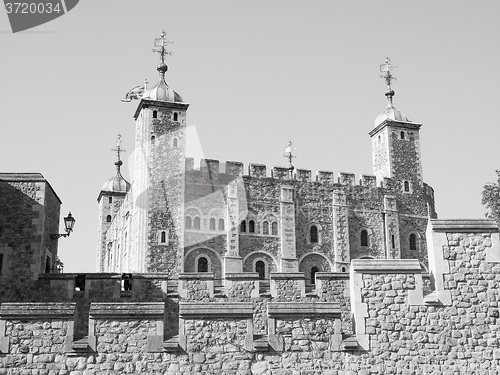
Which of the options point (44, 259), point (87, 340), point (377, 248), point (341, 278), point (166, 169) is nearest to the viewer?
point (87, 340)

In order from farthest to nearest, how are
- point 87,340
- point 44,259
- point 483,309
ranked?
point 44,259
point 483,309
point 87,340

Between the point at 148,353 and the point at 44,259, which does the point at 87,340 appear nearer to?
the point at 148,353

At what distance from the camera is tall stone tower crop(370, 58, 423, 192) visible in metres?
48.8

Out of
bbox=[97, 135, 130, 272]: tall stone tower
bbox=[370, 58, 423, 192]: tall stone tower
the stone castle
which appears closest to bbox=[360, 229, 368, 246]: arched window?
bbox=[370, 58, 423, 192]: tall stone tower

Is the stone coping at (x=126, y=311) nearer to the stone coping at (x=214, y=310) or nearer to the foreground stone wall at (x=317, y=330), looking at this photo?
the foreground stone wall at (x=317, y=330)

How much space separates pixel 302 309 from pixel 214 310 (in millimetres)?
1188

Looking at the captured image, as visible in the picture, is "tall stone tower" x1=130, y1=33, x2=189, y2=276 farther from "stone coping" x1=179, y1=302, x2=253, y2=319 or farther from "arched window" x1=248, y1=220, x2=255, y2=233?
"stone coping" x1=179, y1=302, x2=253, y2=319

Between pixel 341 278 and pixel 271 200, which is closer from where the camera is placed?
pixel 341 278

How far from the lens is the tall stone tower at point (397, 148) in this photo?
48844 mm

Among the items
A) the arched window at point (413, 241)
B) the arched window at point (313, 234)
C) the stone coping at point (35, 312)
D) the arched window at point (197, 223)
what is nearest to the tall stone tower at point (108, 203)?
the arched window at point (197, 223)

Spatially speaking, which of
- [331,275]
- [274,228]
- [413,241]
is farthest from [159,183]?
[331,275]

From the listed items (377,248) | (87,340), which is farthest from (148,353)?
Result: (377,248)

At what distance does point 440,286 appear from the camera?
11.4m

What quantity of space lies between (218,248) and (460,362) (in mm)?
32191
